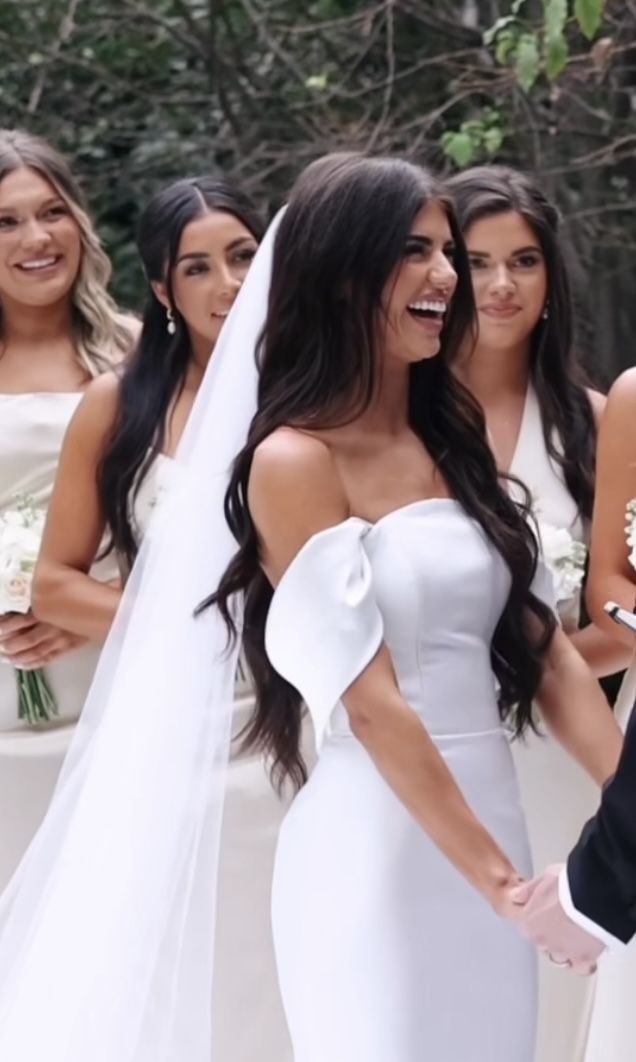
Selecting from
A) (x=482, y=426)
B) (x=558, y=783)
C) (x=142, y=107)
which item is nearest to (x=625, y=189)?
(x=142, y=107)

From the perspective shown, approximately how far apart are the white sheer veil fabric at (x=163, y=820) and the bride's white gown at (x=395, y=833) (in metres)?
0.28

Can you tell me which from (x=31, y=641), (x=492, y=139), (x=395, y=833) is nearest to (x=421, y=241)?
(x=395, y=833)

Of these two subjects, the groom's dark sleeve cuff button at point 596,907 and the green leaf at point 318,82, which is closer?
the groom's dark sleeve cuff button at point 596,907

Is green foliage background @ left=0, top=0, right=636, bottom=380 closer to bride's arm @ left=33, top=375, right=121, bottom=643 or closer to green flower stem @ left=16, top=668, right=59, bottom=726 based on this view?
bride's arm @ left=33, top=375, right=121, bottom=643

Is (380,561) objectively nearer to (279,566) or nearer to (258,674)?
(279,566)

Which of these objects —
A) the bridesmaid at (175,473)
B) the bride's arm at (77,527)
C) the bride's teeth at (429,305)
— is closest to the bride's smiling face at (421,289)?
the bride's teeth at (429,305)

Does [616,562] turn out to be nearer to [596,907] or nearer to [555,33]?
[596,907]

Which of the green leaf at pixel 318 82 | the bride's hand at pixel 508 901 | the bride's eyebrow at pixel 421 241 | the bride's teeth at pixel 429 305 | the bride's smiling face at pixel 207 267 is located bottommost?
the bride's hand at pixel 508 901

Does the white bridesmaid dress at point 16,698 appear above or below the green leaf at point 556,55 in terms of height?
below

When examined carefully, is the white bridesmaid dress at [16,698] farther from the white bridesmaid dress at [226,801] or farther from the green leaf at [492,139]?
the green leaf at [492,139]

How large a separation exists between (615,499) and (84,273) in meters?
1.53

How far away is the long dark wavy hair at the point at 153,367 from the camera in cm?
407

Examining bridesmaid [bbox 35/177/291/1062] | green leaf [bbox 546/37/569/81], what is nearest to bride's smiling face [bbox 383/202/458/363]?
bridesmaid [bbox 35/177/291/1062]

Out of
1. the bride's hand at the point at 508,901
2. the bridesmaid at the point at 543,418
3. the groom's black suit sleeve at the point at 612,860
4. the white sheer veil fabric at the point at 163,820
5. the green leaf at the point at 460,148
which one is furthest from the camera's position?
the green leaf at the point at 460,148
